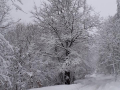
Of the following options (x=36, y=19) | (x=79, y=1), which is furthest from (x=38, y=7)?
(x=79, y=1)

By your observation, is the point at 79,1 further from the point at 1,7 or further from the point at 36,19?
the point at 1,7

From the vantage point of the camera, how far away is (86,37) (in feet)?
45.5

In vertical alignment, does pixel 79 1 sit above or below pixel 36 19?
above

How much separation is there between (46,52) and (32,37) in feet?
24.0

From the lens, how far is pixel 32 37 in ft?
66.6

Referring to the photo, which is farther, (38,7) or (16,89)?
(38,7)

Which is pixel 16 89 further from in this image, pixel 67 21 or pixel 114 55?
pixel 114 55

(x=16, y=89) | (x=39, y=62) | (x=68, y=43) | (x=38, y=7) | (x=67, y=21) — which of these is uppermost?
(x=38, y=7)

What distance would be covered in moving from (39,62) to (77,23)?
7.16m

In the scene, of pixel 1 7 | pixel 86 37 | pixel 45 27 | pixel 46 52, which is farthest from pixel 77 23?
pixel 1 7

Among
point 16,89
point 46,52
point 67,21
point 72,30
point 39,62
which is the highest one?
point 67,21

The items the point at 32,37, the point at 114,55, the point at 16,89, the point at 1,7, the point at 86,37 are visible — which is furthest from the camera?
the point at 32,37

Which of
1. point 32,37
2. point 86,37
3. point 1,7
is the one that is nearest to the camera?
point 1,7

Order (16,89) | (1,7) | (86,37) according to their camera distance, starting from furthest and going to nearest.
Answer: (86,37)
(16,89)
(1,7)
